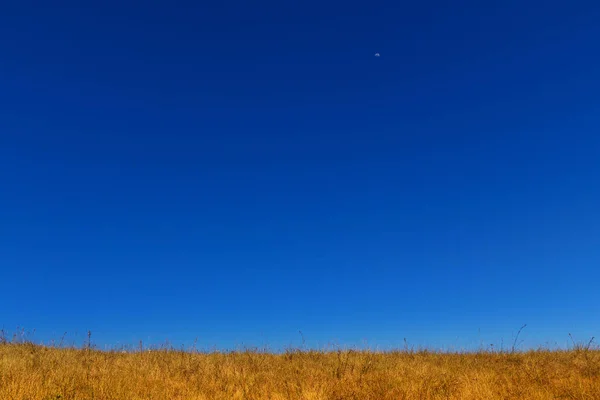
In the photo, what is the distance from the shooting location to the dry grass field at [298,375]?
10117mm

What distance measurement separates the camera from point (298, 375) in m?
12.6

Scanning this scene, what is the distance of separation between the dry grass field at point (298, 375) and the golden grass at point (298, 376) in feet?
0.09

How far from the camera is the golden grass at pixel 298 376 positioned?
10125 mm

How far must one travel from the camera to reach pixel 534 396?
9.94m

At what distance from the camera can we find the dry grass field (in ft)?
33.2

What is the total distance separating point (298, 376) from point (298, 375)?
21cm

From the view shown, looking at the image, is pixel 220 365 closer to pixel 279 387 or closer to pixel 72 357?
pixel 279 387

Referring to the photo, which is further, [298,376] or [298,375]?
[298,375]

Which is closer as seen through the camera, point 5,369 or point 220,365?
point 5,369

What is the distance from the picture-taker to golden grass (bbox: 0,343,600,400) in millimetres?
10125

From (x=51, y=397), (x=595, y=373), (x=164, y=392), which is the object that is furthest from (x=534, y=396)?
(x=51, y=397)

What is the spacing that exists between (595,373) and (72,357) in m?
16.1

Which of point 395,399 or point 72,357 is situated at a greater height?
point 72,357

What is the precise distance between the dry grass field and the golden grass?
0.03 m
